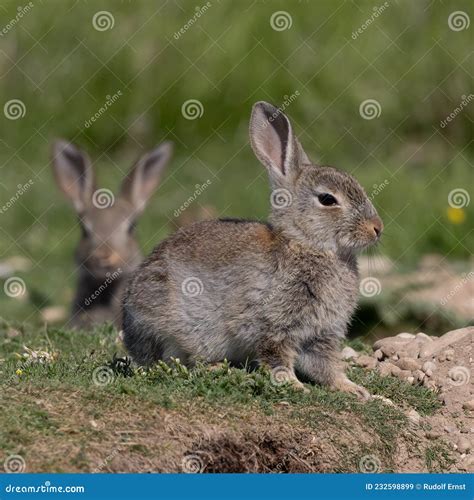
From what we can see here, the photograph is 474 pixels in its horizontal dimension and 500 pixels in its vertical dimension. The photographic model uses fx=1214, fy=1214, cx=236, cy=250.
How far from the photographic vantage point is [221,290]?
684cm

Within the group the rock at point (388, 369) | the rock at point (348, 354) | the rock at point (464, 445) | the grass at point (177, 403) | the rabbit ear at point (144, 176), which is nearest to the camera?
the grass at point (177, 403)

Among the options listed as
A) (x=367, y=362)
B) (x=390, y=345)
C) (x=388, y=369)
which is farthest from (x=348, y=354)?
(x=388, y=369)

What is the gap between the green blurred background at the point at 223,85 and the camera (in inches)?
528

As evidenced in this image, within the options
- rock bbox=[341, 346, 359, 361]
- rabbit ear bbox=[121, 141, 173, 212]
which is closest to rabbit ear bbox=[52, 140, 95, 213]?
rabbit ear bbox=[121, 141, 173, 212]

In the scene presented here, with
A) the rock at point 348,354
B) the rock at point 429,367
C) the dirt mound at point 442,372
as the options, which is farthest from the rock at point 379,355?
the rock at point 429,367

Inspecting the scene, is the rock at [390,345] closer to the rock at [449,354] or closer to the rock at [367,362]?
the rock at [367,362]

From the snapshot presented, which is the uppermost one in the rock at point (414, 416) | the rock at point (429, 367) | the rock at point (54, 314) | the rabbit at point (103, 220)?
the rock at point (429, 367)

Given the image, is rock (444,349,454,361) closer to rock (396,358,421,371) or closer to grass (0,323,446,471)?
rock (396,358,421,371)

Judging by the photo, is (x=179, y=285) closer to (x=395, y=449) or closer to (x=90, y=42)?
(x=395, y=449)

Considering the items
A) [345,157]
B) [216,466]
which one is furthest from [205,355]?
[345,157]

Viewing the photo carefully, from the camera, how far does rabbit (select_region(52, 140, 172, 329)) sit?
1086 cm

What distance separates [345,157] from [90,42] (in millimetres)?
3258

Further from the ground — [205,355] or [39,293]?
[205,355]

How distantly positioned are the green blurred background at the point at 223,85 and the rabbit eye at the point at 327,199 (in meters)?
5.98
